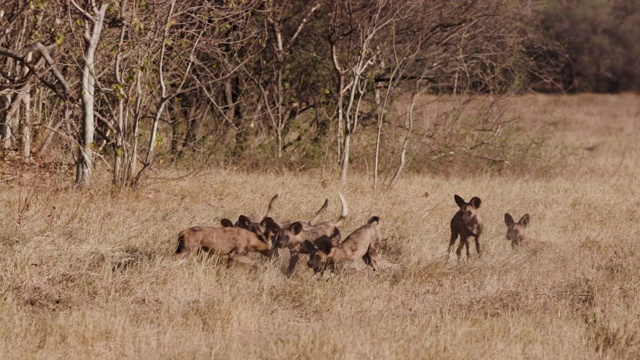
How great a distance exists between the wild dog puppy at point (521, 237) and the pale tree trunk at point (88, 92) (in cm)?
433

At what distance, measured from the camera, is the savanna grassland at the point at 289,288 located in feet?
19.9

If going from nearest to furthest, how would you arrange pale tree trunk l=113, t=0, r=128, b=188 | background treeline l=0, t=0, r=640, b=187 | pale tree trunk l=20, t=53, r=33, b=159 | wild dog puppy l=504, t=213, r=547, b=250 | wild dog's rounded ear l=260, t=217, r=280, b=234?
wild dog's rounded ear l=260, t=217, r=280, b=234
wild dog puppy l=504, t=213, r=547, b=250
pale tree trunk l=113, t=0, r=128, b=188
background treeline l=0, t=0, r=640, b=187
pale tree trunk l=20, t=53, r=33, b=159

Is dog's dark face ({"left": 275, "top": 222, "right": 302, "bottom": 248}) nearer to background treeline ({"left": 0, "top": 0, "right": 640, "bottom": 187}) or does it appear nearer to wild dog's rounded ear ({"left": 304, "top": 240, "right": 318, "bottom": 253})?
wild dog's rounded ear ({"left": 304, "top": 240, "right": 318, "bottom": 253})

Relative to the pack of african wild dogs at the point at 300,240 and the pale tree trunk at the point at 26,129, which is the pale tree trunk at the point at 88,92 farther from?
the pack of african wild dogs at the point at 300,240

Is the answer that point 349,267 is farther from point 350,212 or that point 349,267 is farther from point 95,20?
point 95,20

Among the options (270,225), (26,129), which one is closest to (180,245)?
(270,225)

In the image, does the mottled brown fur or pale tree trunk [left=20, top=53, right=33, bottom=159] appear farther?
pale tree trunk [left=20, top=53, right=33, bottom=159]

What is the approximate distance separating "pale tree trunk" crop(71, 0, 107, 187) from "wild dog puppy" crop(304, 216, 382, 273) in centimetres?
354

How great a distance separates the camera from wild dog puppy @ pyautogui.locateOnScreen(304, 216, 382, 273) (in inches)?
307

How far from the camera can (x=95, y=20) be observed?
1025cm

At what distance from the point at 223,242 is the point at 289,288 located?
2.49 ft

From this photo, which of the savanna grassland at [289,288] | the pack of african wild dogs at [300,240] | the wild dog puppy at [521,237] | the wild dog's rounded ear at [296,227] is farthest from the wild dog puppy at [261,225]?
the wild dog puppy at [521,237]

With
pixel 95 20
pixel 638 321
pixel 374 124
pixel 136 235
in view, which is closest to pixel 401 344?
pixel 638 321

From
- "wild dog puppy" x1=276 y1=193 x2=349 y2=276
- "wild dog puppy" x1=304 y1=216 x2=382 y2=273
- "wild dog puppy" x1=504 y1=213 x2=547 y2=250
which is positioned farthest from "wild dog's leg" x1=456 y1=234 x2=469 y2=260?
"wild dog puppy" x1=276 y1=193 x2=349 y2=276
